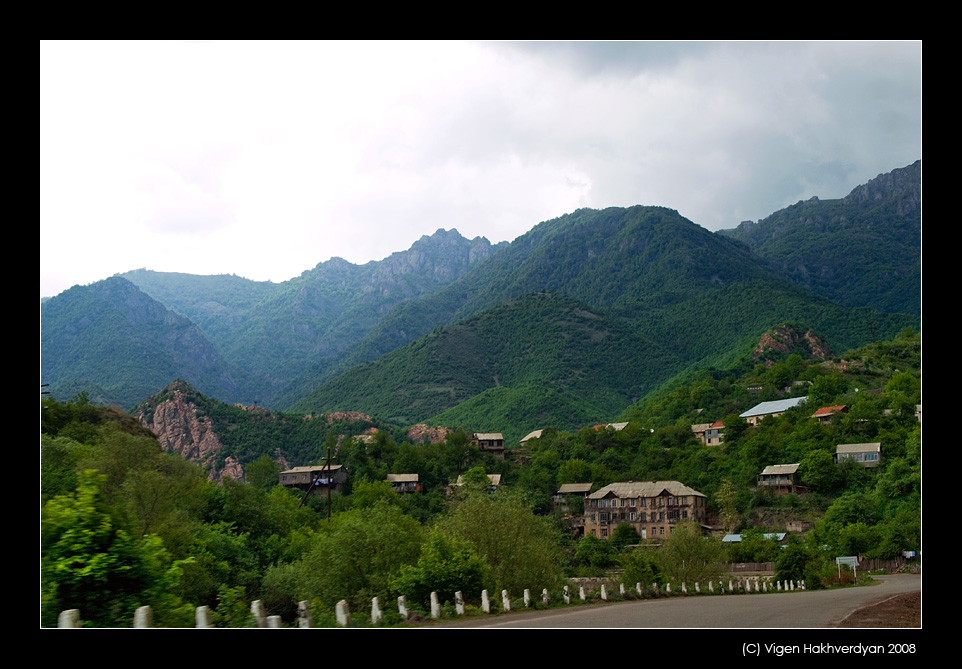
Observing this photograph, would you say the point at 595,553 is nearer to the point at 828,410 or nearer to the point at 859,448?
the point at 859,448

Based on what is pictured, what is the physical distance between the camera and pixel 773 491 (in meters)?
74.3

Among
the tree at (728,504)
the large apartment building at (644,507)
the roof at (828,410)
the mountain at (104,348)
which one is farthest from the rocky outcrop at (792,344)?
the mountain at (104,348)

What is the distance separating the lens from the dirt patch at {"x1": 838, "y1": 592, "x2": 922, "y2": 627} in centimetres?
1391

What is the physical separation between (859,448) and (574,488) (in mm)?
27786

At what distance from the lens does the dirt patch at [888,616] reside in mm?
13913

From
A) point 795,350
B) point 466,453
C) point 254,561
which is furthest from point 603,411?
point 254,561

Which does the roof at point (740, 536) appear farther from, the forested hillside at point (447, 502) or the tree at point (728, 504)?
the tree at point (728, 504)

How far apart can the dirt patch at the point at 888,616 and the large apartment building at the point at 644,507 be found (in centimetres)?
5446

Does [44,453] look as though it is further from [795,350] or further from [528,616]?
[795,350]

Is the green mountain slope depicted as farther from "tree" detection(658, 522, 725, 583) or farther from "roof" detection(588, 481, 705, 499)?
"tree" detection(658, 522, 725, 583)

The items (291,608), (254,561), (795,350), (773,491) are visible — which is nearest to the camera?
(291,608)
